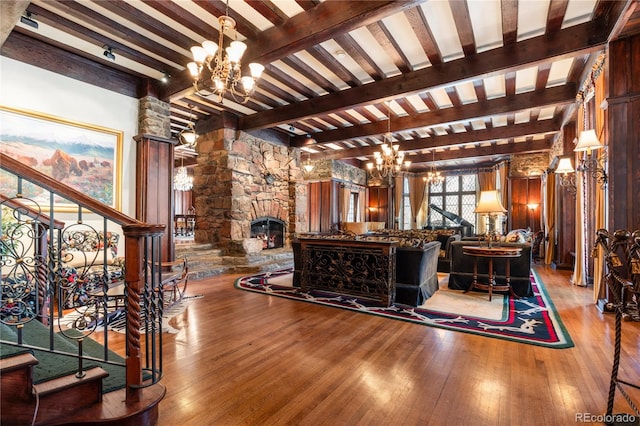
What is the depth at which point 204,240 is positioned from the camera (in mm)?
6996

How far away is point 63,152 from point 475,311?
5940mm

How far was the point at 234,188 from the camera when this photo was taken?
6.57m

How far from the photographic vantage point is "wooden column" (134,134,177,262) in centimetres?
503

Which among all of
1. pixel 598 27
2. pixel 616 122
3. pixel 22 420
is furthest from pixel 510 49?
pixel 22 420

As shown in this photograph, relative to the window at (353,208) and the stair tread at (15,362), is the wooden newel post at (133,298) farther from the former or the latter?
the window at (353,208)

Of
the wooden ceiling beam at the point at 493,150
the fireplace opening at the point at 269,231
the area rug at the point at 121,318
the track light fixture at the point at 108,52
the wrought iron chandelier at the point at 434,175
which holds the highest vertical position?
the track light fixture at the point at 108,52

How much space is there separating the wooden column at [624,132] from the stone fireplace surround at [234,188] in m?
5.92

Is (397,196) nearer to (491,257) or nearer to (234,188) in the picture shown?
(234,188)

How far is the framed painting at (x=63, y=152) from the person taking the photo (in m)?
3.87

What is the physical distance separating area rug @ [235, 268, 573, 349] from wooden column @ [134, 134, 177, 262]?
1.74 meters

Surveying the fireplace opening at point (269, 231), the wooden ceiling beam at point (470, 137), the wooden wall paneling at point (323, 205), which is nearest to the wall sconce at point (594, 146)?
the wooden ceiling beam at point (470, 137)

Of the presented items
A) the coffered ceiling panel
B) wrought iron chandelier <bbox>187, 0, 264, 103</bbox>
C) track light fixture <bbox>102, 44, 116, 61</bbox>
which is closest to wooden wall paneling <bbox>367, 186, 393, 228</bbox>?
the coffered ceiling panel

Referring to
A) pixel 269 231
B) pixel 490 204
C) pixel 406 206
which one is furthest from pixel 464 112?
pixel 406 206

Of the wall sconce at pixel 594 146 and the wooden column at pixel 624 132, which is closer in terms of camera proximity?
the wooden column at pixel 624 132
